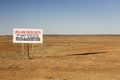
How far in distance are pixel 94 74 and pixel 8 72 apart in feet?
17.2

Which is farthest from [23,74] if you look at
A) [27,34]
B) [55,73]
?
[27,34]

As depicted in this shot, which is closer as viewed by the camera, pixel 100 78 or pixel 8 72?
pixel 100 78

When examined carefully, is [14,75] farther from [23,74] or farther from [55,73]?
[55,73]

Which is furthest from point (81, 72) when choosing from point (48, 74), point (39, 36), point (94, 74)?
point (39, 36)

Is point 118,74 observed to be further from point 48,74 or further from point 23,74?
point 23,74

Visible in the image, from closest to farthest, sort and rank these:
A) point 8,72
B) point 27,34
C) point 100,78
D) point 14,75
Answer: point 100,78, point 14,75, point 8,72, point 27,34

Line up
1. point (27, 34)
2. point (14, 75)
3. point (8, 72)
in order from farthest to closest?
point (27, 34), point (8, 72), point (14, 75)

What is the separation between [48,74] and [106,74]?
3.37 m

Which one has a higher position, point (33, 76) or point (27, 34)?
point (27, 34)

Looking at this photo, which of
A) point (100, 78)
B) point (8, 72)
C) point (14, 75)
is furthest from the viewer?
point (8, 72)

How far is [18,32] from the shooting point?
27.0 m

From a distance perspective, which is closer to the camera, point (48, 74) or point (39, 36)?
point (48, 74)

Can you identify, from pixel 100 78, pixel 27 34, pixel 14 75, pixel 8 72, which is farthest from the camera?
pixel 27 34

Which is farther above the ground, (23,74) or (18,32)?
(18,32)
